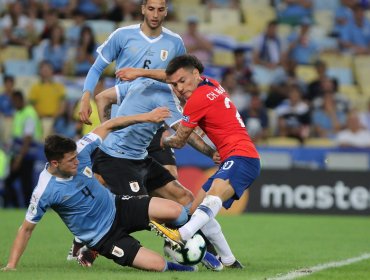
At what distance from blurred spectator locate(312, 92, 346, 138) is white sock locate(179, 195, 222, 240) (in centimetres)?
1071

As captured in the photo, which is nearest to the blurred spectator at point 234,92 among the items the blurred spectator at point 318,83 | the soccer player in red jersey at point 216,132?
the blurred spectator at point 318,83

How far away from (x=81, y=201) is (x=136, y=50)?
6.58ft

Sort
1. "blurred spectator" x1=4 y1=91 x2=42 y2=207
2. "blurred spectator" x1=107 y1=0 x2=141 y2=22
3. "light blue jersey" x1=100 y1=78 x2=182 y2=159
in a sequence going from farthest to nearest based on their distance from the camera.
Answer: "blurred spectator" x1=107 y1=0 x2=141 y2=22
"blurred spectator" x1=4 y1=91 x2=42 y2=207
"light blue jersey" x1=100 y1=78 x2=182 y2=159

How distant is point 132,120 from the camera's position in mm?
9414

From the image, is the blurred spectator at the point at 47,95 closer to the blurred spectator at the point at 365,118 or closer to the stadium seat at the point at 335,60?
the blurred spectator at the point at 365,118

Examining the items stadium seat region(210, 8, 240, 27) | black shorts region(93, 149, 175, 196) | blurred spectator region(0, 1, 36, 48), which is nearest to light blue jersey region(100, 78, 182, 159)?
black shorts region(93, 149, 175, 196)

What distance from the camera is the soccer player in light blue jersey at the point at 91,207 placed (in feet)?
29.7

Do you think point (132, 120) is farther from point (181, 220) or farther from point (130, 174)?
point (130, 174)

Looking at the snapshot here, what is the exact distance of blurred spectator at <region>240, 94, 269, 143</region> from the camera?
19094 millimetres

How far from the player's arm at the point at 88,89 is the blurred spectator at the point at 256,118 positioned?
8.77m

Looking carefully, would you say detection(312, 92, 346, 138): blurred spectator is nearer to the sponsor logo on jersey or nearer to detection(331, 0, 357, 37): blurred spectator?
detection(331, 0, 357, 37): blurred spectator

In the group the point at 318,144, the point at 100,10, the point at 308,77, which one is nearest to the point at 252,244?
the point at 318,144

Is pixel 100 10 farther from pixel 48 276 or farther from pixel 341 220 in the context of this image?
pixel 48 276

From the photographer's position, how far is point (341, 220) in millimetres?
16766
